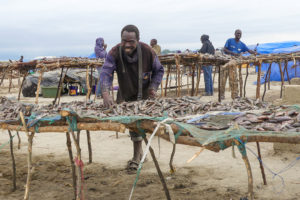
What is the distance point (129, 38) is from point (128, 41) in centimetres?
4

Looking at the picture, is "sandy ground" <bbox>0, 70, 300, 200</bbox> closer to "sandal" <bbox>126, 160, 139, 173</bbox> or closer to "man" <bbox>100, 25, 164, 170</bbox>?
"sandal" <bbox>126, 160, 139, 173</bbox>

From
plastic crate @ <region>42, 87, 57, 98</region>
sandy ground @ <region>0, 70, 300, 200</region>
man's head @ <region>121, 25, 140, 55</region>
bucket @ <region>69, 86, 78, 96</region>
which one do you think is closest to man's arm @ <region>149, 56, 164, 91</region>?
man's head @ <region>121, 25, 140, 55</region>

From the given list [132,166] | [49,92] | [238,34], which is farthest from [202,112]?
[49,92]

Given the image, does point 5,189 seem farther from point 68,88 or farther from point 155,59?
point 68,88

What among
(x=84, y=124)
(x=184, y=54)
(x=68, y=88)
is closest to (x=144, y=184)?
(x=84, y=124)

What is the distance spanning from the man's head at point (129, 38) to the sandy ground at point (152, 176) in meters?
1.50

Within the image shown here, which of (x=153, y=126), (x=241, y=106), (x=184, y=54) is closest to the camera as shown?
(x=153, y=126)

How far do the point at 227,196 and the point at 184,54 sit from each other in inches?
155

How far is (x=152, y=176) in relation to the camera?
15.9ft

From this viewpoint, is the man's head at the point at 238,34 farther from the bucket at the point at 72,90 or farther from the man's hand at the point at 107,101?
the bucket at the point at 72,90

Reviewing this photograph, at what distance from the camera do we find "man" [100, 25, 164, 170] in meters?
4.56

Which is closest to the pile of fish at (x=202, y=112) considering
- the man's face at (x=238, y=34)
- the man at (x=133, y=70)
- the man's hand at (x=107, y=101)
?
the man's hand at (x=107, y=101)

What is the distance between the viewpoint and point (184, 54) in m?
7.38

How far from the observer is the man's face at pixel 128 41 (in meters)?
4.49
